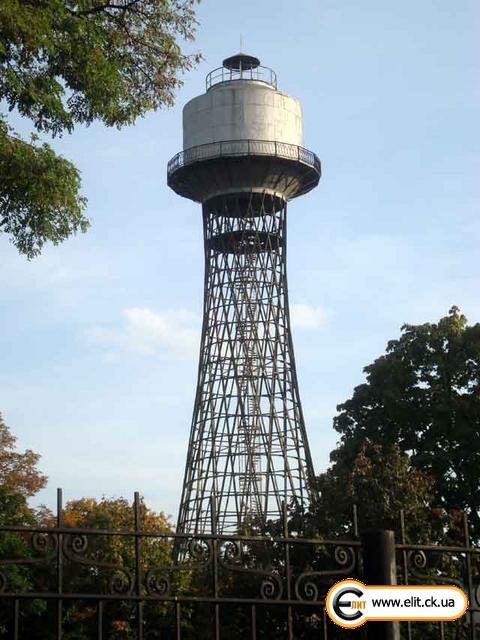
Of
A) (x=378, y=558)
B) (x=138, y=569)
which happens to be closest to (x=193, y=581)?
(x=138, y=569)

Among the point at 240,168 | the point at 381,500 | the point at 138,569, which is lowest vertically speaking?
the point at 138,569

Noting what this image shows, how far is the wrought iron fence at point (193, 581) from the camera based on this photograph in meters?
8.23

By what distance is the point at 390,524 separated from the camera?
31.8 metres

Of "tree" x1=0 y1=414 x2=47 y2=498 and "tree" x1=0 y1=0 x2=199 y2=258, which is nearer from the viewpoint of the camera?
"tree" x1=0 y1=0 x2=199 y2=258

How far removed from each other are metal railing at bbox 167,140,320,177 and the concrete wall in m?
0.27

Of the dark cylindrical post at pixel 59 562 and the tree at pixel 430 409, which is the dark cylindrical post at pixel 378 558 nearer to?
the dark cylindrical post at pixel 59 562

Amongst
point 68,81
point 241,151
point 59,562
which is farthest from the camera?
point 241,151

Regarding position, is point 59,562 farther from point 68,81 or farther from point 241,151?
point 241,151

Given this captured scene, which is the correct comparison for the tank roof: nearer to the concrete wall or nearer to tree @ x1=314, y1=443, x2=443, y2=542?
the concrete wall

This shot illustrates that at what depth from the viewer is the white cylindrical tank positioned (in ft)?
168

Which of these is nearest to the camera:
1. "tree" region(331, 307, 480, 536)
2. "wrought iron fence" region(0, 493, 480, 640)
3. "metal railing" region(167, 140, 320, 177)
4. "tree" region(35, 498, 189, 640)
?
"wrought iron fence" region(0, 493, 480, 640)

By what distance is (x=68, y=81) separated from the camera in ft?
46.3

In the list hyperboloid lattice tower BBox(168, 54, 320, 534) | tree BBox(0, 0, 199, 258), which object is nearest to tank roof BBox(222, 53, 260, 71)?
hyperboloid lattice tower BBox(168, 54, 320, 534)

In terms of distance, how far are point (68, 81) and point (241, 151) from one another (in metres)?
36.8
